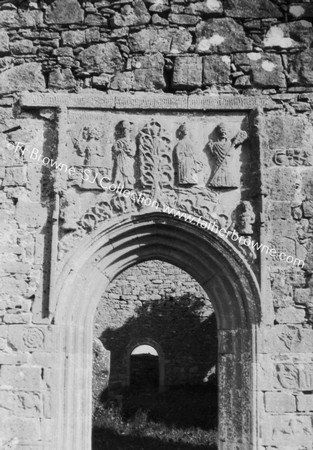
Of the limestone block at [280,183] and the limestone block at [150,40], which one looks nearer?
the limestone block at [280,183]

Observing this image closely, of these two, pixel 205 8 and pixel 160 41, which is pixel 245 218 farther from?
pixel 205 8

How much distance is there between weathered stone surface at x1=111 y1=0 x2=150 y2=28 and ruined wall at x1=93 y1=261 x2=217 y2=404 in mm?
8270

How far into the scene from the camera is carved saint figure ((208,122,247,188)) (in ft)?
19.5

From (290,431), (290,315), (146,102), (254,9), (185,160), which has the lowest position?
(290,431)

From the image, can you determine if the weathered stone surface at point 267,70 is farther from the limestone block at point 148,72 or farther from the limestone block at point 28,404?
the limestone block at point 28,404

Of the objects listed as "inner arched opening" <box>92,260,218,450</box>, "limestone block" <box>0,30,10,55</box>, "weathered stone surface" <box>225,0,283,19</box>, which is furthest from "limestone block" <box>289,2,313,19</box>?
"inner arched opening" <box>92,260,218,450</box>

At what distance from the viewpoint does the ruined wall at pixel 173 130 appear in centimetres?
557

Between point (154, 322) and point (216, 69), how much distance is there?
876 centimetres

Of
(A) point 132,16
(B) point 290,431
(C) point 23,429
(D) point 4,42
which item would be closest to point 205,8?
(A) point 132,16

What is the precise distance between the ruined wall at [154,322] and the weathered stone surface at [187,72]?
8.21 m

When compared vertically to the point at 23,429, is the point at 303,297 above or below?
above

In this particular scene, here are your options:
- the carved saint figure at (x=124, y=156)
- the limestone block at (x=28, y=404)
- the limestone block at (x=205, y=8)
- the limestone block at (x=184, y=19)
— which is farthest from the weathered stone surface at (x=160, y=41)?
the limestone block at (x=28, y=404)

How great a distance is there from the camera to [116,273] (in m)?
6.18

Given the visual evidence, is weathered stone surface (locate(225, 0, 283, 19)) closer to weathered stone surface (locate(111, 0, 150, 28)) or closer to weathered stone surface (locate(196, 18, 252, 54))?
weathered stone surface (locate(196, 18, 252, 54))
